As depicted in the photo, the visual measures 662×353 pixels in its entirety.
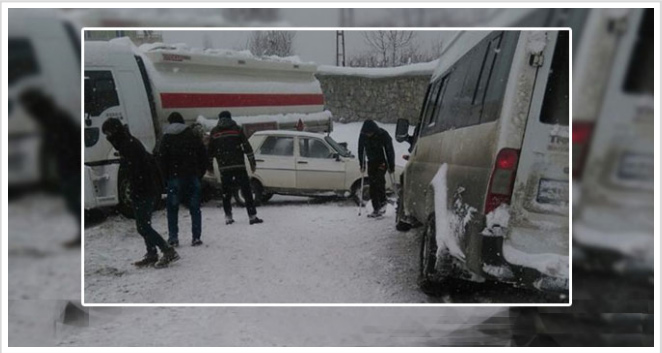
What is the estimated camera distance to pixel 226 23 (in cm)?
335

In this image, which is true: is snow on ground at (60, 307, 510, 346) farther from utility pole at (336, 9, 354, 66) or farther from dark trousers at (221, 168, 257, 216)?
utility pole at (336, 9, 354, 66)

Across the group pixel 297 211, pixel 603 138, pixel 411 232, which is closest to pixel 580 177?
pixel 603 138

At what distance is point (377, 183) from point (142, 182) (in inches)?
52.9

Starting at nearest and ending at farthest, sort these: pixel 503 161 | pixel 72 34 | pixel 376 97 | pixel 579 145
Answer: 1. pixel 503 161
2. pixel 579 145
3. pixel 72 34
4. pixel 376 97

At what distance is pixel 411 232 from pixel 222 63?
1.45 m

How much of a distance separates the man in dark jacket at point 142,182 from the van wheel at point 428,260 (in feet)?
4.55

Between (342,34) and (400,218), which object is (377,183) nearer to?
(400,218)

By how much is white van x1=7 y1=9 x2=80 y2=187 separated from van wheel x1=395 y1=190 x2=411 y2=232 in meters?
1.87

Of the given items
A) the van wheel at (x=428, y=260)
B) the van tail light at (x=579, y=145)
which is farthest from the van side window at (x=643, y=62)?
the van wheel at (x=428, y=260)

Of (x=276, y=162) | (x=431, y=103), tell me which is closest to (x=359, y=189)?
(x=276, y=162)

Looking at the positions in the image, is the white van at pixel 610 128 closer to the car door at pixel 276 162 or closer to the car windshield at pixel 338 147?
the car windshield at pixel 338 147

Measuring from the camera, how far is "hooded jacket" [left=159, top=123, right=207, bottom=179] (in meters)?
3.53

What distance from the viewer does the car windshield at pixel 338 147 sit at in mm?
3545

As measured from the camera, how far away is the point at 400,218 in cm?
366
